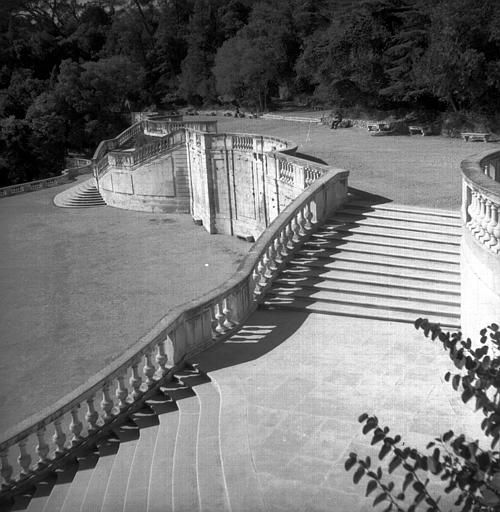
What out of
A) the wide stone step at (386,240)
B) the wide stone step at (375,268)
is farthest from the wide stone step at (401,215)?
the wide stone step at (375,268)

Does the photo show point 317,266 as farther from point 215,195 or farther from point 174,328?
point 215,195

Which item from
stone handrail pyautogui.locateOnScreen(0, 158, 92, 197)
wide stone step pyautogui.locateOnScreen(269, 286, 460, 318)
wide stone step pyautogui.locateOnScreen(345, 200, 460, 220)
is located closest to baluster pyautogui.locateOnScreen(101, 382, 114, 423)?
wide stone step pyautogui.locateOnScreen(269, 286, 460, 318)

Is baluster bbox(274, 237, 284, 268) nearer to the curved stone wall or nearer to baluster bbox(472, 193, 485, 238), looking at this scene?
the curved stone wall

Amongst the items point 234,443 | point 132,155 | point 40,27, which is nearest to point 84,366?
point 234,443

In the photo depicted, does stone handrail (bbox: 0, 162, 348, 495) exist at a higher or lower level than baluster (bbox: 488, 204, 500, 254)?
lower

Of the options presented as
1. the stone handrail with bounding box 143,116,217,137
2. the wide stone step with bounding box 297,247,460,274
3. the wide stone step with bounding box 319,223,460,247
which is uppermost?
the stone handrail with bounding box 143,116,217,137

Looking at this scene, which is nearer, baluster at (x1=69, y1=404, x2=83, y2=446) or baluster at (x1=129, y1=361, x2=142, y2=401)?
baluster at (x1=69, y1=404, x2=83, y2=446)

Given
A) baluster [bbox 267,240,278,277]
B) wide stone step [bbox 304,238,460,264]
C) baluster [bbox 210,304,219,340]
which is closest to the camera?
baluster [bbox 210,304,219,340]
